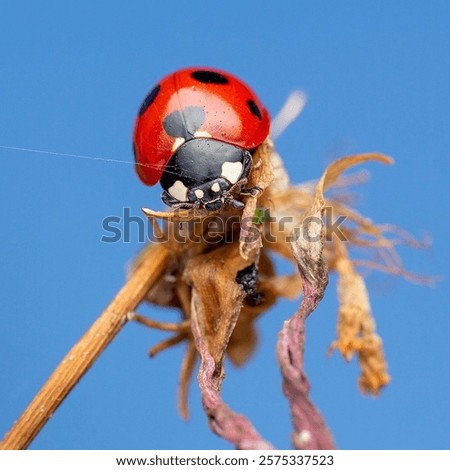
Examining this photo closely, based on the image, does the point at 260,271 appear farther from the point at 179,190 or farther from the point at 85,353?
the point at 85,353

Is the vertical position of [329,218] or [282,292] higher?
[329,218]

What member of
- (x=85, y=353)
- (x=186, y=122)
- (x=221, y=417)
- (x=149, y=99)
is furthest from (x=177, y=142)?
(x=221, y=417)

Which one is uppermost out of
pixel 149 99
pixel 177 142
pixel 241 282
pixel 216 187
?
pixel 149 99

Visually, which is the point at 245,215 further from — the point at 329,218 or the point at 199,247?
the point at 329,218

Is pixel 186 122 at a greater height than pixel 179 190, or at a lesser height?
greater

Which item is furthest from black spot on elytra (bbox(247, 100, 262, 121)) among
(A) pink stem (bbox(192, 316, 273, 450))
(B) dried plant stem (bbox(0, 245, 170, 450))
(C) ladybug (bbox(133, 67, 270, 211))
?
(A) pink stem (bbox(192, 316, 273, 450))

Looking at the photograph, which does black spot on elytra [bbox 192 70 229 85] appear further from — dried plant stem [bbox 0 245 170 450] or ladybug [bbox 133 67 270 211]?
dried plant stem [bbox 0 245 170 450]
